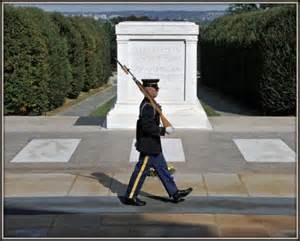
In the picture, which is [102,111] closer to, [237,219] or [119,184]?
[119,184]

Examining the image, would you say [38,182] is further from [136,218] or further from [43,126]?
[43,126]

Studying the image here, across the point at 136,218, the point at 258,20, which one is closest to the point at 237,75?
the point at 258,20

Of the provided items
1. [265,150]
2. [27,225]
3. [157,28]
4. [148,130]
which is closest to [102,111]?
[157,28]

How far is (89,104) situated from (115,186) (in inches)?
519

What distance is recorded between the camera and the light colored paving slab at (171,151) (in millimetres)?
9523

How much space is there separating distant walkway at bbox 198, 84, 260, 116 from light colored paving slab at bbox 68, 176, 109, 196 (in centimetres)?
886

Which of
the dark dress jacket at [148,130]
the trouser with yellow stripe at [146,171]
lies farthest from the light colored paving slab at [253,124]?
the dark dress jacket at [148,130]

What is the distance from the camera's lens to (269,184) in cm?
811

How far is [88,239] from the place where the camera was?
5.87 meters

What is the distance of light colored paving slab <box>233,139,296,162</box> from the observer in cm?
960

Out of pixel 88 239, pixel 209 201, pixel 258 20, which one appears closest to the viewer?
pixel 88 239

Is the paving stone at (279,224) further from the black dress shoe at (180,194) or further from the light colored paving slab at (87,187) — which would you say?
the light colored paving slab at (87,187)

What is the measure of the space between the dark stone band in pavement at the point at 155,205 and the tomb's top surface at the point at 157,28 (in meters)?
5.01

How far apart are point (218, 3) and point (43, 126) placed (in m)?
4.22
